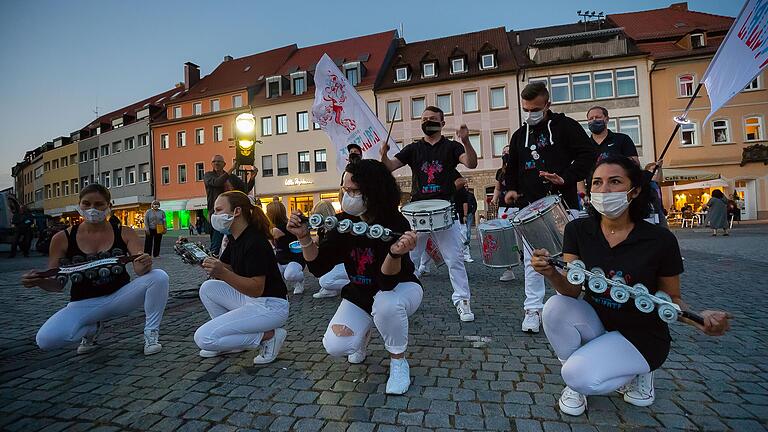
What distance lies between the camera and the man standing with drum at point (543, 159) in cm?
385

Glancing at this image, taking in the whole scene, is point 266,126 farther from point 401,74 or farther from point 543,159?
point 543,159

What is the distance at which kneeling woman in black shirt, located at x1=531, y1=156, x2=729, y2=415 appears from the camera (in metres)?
2.27

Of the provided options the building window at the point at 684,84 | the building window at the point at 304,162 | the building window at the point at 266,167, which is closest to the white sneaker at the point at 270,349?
the building window at the point at 304,162

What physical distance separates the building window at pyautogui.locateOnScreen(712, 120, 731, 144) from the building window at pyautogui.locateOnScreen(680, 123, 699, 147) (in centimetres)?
112

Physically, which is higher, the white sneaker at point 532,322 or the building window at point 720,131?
the building window at point 720,131

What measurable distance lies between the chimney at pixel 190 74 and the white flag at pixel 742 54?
150 ft

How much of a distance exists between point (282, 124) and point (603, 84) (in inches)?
976

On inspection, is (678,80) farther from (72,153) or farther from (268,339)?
(72,153)

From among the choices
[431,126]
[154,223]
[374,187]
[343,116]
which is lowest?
[154,223]

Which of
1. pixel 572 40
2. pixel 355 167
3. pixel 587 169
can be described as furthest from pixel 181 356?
pixel 572 40

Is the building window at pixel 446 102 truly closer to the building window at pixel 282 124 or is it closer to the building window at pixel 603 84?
the building window at pixel 603 84

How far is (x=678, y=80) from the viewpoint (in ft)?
87.6

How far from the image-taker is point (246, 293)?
3316mm

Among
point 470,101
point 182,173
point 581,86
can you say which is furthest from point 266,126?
point 581,86
